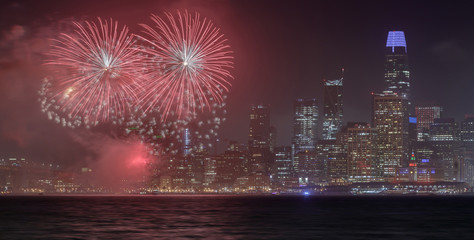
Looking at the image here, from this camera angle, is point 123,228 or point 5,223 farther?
point 5,223

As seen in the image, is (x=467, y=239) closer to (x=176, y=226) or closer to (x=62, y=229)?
(x=176, y=226)

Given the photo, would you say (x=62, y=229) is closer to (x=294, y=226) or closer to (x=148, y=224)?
(x=148, y=224)

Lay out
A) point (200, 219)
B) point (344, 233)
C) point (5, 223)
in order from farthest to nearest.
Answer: point (200, 219) < point (5, 223) < point (344, 233)

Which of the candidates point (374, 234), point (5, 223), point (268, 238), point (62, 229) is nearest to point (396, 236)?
point (374, 234)

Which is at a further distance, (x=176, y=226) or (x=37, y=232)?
(x=176, y=226)

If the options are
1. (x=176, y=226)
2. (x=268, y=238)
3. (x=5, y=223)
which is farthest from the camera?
(x=5, y=223)

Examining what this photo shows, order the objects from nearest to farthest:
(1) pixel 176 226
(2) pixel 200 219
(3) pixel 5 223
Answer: (1) pixel 176 226, (3) pixel 5 223, (2) pixel 200 219

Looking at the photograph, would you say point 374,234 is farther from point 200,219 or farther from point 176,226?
point 200,219

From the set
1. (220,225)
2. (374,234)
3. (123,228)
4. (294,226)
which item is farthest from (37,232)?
(374,234)

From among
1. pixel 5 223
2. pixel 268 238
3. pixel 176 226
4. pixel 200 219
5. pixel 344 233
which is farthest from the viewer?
pixel 200 219
